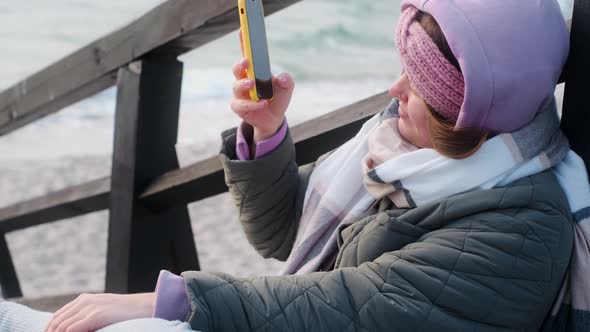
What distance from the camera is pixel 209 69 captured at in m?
12.5

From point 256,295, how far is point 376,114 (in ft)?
1.89

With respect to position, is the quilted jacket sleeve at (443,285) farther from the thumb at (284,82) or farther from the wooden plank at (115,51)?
the wooden plank at (115,51)

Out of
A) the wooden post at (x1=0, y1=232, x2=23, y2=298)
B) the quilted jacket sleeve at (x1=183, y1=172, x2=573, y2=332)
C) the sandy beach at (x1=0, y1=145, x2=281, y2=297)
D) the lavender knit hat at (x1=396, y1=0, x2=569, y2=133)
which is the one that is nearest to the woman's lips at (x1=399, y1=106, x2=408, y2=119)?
the lavender knit hat at (x1=396, y1=0, x2=569, y2=133)

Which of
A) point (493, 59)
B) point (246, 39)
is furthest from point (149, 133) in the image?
point (493, 59)

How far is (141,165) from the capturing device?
219cm

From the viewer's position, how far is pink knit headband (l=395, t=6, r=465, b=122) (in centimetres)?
123

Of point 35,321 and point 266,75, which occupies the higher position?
point 266,75

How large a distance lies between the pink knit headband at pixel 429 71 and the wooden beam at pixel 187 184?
14.7 inches

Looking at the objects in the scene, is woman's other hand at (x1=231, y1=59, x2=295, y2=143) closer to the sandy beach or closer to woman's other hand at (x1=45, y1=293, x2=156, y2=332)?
woman's other hand at (x1=45, y1=293, x2=156, y2=332)

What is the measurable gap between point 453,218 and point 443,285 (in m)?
0.11

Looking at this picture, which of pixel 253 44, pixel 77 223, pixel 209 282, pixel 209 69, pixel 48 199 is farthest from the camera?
pixel 209 69

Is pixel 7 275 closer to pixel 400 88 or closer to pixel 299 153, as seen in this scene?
pixel 299 153

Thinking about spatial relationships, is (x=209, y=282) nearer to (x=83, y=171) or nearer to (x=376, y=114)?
(x=376, y=114)

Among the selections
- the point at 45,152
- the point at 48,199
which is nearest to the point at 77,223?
the point at 45,152
